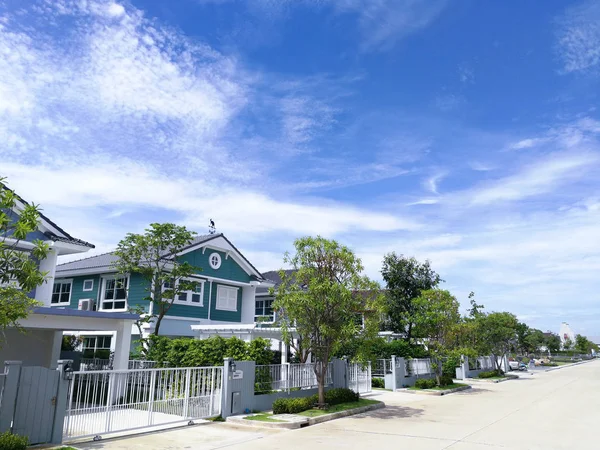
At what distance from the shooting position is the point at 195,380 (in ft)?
49.3

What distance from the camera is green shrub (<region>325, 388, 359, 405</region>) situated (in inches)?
701

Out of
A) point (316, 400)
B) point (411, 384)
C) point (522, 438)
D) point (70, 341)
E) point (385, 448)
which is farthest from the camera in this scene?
point (411, 384)

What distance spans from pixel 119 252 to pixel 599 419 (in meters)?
20.0

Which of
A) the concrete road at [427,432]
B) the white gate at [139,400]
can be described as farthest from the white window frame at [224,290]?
the white gate at [139,400]

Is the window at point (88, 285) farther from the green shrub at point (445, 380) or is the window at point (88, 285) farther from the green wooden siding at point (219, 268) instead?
the green shrub at point (445, 380)

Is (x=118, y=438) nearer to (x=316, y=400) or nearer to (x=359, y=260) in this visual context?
(x=316, y=400)

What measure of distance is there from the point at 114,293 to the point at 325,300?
44.3ft

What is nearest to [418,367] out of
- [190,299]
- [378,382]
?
[378,382]

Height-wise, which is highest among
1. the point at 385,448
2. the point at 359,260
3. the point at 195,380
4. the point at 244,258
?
the point at 244,258

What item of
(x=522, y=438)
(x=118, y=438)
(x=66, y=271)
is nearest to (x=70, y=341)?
(x=66, y=271)

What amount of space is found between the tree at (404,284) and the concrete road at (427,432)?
64.3ft

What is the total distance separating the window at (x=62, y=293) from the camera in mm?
27391

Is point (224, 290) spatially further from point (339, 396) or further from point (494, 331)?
point (494, 331)

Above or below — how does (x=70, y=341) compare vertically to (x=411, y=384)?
above
